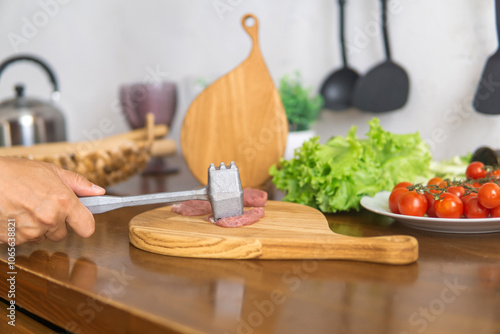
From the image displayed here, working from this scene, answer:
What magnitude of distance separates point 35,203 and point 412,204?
2.03 ft

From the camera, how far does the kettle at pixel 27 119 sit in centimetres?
187

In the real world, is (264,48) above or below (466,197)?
above

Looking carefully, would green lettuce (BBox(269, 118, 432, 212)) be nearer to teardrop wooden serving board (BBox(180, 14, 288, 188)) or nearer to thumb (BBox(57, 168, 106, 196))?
teardrop wooden serving board (BBox(180, 14, 288, 188))

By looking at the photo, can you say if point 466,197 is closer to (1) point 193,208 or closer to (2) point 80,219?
(1) point 193,208

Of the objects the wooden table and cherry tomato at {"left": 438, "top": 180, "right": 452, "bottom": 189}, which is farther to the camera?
cherry tomato at {"left": 438, "top": 180, "right": 452, "bottom": 189}

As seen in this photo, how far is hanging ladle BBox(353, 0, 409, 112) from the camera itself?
1562mm

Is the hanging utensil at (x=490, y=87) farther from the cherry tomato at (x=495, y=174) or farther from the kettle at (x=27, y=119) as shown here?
the kettle at (x=27, y=119)

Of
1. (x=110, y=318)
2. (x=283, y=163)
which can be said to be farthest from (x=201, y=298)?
(x=283, y=163)

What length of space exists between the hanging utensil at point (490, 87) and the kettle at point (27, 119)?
4.85ft

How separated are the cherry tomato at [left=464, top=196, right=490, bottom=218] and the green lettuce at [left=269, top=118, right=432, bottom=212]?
219 millimetres

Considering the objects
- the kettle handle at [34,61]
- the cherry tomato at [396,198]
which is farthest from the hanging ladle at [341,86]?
the kettle handle at [34,61]

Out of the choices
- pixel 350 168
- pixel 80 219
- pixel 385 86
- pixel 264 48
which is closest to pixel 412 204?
pixel 350 168

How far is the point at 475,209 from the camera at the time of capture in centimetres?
87

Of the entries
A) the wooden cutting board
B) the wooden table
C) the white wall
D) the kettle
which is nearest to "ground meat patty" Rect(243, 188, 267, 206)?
the wooden cutting board
